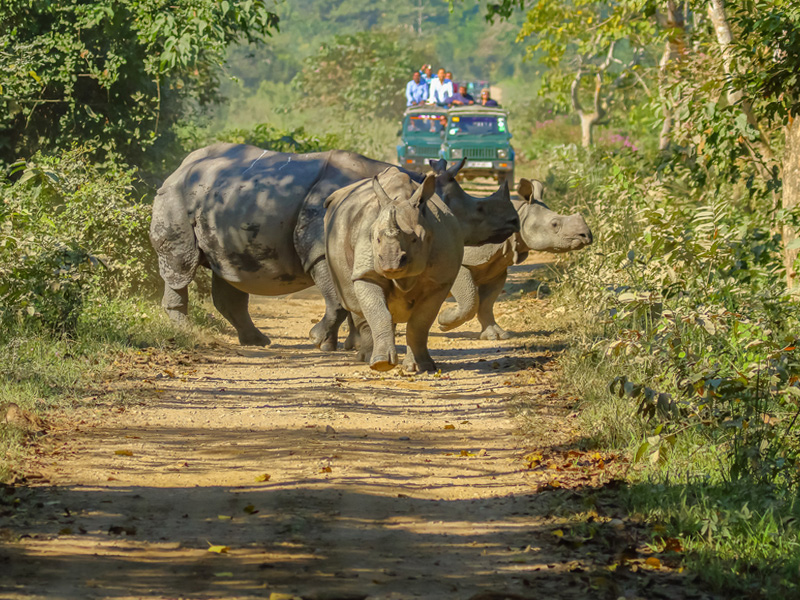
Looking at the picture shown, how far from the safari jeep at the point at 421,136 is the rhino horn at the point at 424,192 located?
17.0m

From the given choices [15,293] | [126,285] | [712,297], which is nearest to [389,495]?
[712,297]

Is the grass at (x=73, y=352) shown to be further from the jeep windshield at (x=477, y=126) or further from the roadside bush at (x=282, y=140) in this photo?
the jeep windshield at (x=477, y=126)

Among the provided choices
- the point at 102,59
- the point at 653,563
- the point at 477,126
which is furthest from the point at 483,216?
the point at 477,126

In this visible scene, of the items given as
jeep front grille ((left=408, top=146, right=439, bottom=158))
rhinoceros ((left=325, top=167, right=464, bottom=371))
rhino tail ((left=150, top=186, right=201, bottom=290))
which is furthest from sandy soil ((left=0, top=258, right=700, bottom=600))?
jeep front grille ((left=408, top=146, right=439, bottom=158))

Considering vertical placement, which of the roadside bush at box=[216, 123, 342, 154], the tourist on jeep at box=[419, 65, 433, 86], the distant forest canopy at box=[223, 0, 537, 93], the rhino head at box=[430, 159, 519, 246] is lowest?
the rhino head at box=[430, 159, 519, 246]

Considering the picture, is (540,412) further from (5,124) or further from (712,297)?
(5,124)

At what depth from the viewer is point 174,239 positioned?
9.52 m

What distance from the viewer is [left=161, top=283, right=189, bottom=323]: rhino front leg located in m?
9.73

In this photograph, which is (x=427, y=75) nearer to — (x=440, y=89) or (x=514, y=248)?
(x=440, y=89)

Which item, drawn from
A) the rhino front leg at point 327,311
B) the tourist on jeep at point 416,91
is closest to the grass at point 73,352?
the rhino front leg at point 327,311

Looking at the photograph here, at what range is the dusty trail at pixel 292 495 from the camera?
3.96 metres

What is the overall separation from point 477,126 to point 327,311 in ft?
52.7

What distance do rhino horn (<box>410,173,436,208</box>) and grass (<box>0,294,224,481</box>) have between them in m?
2.53

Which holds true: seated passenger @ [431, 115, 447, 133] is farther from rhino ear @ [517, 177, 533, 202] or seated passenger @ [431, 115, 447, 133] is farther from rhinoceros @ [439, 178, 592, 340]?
rhino ear @ [517, 177, 533, 202]
